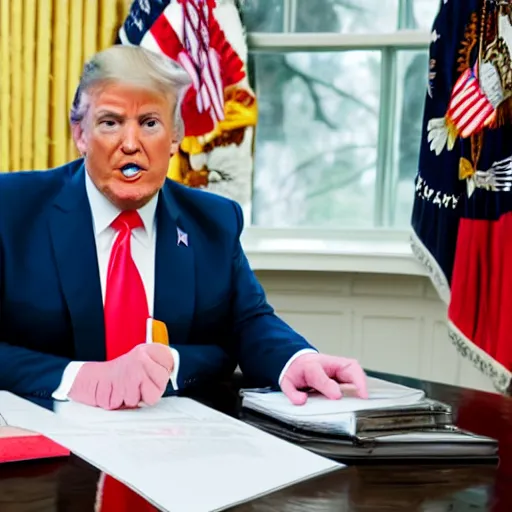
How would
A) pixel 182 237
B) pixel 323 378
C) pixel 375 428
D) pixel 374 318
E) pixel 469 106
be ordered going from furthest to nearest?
pixel 374 318 → pixel 469 106 → pixel 182 237 → pixel 323 378 → pixel 375 428

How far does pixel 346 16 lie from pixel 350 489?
2.38 meters

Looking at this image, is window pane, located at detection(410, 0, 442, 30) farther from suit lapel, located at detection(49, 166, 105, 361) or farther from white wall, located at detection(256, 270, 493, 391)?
suit lapel, located at detection(49, 166, 105, 361)

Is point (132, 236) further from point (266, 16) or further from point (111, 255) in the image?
point (266, 16)

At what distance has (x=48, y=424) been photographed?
1155 mm

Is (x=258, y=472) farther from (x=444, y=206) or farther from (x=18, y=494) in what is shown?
(x=444, y=206)

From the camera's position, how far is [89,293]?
1.51 meters

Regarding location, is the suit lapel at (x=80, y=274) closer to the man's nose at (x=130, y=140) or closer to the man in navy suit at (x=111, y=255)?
the man in navy suit at (x=111, y=255)

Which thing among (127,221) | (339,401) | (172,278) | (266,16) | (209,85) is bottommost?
(339,401)

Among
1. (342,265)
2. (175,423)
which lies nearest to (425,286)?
(342,265)

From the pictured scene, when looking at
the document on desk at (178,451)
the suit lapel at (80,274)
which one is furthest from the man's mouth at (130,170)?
the document on desk at (178,451)

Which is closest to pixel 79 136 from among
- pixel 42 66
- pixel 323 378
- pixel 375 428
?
pixel 323 378

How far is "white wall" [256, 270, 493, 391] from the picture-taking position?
2.86m

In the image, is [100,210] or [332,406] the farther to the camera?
[100,210]

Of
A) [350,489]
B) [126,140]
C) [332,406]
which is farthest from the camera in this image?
[126,140]
